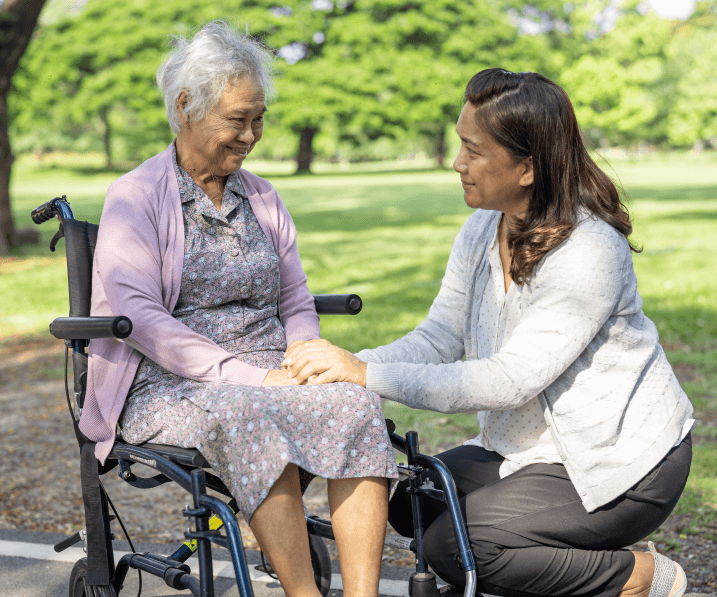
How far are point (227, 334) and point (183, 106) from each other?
2.33 feet

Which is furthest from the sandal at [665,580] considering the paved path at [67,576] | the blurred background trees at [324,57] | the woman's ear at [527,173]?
the blurred background trees at [324,57]

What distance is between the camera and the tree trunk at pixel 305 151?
138 ft

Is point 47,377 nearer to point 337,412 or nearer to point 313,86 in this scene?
→ point 337,412

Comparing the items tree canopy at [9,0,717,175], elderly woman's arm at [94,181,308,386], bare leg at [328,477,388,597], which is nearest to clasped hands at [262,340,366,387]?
elderly woman's arm at [94,181,308,386]

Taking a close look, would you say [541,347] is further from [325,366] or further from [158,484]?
[158,484]

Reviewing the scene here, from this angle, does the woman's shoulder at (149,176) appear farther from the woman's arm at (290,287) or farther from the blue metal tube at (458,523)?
the blue metal tube at (458,523)

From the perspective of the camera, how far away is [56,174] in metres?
45.2

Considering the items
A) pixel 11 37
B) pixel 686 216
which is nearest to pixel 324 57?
pixel 686 216

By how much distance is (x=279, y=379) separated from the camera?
2250mm

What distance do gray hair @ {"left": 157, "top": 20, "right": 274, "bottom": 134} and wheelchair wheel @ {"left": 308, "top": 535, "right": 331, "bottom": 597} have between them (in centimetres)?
147

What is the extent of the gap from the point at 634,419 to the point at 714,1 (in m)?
34.6

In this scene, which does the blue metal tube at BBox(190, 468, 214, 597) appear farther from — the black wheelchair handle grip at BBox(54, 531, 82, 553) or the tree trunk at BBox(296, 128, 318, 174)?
the tree trunk at BBox(296, 128, 318, 174)

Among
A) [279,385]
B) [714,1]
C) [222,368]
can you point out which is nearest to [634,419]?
[279,385]

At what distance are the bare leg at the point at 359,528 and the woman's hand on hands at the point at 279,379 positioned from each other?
33 cm
